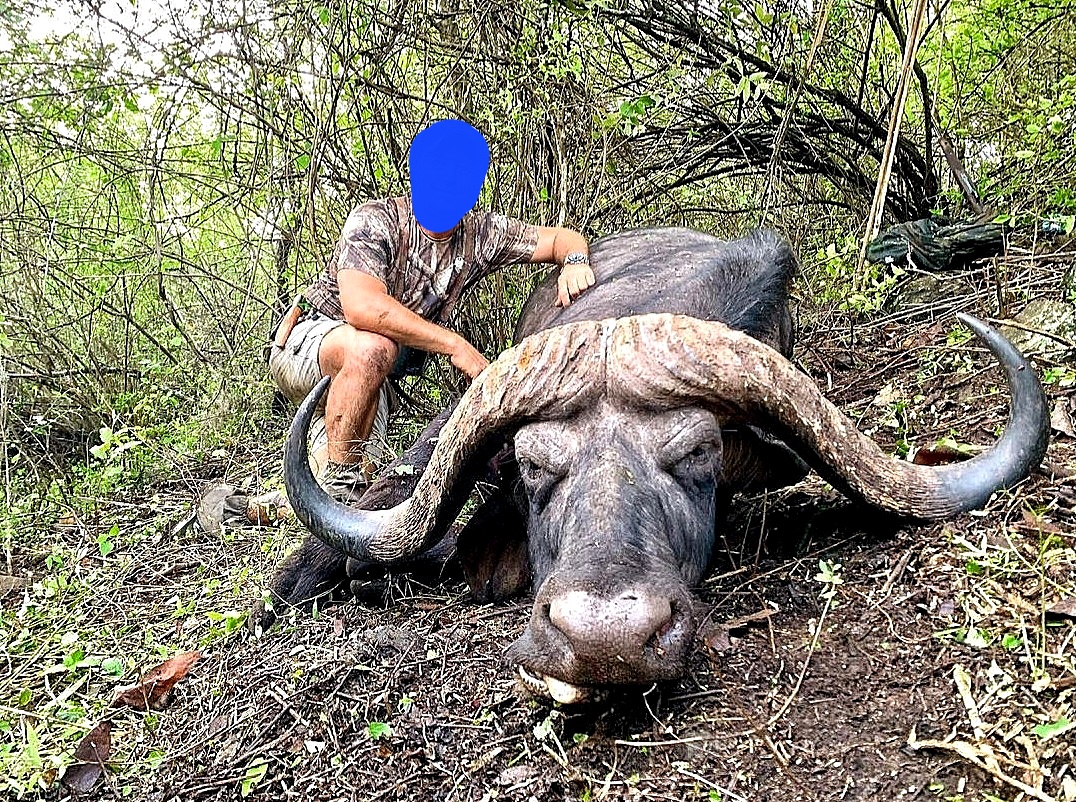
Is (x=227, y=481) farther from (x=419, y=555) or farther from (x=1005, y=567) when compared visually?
(x=1005, y=567)

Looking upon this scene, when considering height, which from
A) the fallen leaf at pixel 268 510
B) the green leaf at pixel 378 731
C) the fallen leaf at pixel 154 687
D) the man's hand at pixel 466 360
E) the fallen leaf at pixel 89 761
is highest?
the man's hand at pixel 466 360

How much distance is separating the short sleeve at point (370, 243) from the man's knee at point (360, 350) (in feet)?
1.02

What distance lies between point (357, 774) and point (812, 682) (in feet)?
4.47

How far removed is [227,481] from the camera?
5375 millimetres

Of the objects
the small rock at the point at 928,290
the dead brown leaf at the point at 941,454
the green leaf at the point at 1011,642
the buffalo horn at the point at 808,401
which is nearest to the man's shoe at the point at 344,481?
the buffalo horn at the point at 808,401

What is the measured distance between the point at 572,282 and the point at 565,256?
32cm

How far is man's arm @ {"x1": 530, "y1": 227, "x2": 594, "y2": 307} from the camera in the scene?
4512mm

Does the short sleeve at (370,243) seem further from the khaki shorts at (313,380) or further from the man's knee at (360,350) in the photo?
the khaki shorts at (313,380)

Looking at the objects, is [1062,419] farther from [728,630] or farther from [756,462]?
[728,630]

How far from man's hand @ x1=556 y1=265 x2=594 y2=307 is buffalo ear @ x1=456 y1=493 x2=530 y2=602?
126cm

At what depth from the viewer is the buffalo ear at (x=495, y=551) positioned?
3.55 meters

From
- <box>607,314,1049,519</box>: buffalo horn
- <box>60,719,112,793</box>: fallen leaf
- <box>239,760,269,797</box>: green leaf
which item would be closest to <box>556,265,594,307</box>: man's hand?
<box>607,314,1049,519</box>: buffalo horn

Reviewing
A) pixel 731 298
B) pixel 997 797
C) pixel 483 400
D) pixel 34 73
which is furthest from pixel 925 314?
pixel 34 73

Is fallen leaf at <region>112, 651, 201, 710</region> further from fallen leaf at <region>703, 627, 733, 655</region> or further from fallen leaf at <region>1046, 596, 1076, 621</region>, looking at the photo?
fallen leaf at <region>1046, 596, 1076, 621</region>
